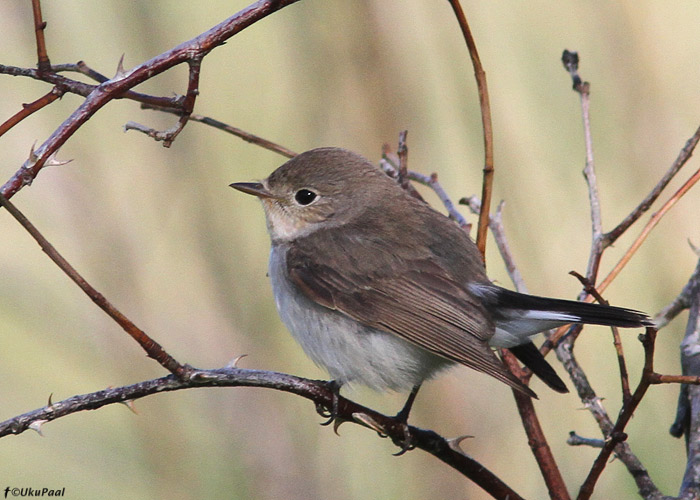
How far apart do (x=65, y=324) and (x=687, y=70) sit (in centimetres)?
374

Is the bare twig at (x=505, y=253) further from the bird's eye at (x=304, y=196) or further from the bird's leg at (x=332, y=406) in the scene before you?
the bird's eye at (x=304, y=196)

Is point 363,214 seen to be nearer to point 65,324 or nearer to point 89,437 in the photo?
point 65,324

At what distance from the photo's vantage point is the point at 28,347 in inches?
192

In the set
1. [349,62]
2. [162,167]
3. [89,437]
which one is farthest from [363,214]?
[89,437]

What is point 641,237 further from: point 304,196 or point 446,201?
point 304,196

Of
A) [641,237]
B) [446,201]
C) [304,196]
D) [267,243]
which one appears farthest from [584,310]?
[267,243]

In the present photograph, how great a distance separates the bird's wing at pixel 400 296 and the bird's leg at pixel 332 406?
10.3 inches

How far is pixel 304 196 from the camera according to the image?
3.54 meters

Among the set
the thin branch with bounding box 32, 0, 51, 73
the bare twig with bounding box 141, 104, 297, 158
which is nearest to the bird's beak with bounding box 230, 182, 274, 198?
the bare twig with bounding box 141, 104, 297, 158

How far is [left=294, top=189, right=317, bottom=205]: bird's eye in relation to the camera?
3.53m

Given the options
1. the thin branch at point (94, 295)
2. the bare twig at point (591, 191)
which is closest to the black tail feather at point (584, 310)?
the bare twig at point (591, 191)

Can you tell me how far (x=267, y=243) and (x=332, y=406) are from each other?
2.54 metres

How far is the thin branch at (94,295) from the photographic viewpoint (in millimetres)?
1605

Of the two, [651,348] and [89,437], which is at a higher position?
[89,437]
